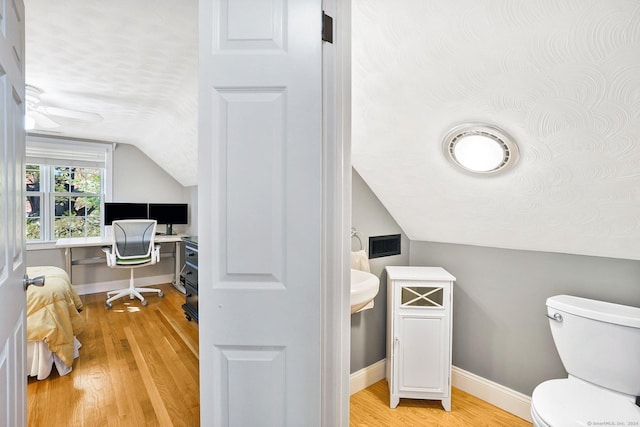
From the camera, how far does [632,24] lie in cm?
86

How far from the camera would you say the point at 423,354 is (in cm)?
195

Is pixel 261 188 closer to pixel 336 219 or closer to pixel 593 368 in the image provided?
pixel 336 219

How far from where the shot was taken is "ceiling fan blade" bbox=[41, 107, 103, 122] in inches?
108

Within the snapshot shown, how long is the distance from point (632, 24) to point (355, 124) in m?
1.05

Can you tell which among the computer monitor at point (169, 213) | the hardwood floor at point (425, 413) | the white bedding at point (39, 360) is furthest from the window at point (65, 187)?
the hardwood floor at point (425, 413)

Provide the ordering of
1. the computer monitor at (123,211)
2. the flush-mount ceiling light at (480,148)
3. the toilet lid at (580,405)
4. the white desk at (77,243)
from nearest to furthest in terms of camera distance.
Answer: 1. the toilet lid at (580,405)
2. the flush-mount ceiling light at (480,148)
3. the white desk at (77,243)
4. the computer monitor at (123,211)

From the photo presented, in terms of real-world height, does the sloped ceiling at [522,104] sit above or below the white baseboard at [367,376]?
above

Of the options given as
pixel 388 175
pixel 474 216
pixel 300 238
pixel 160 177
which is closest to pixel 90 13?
pixel 300 238

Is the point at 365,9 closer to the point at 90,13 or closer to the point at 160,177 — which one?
the point at 90,13

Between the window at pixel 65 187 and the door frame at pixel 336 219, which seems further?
the window at pixel 65 187

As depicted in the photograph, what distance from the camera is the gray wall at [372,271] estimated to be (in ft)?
6.86

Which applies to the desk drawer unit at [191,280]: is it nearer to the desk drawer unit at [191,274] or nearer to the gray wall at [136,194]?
the desk drawer unit at [191,274]

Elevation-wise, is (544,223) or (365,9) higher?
(365,9)

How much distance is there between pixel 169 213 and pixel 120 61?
281 cm
